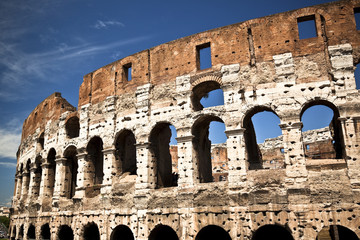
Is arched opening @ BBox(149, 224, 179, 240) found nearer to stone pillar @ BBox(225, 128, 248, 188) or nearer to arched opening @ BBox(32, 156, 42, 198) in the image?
stone pillar @ BBox(225, 128, 248, 188)

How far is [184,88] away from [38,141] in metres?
11.4

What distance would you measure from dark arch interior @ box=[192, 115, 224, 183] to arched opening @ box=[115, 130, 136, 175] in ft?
10.7

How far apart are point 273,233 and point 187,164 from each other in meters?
3.95

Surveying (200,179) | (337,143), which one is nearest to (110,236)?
(200,179)

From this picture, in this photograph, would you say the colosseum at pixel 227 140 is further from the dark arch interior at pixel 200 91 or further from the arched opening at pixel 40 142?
the arched opening at pixel 40 142

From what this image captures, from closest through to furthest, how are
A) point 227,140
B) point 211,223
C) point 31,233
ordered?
point 211,223, point 227,140, point 31,233

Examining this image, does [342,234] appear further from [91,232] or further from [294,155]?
[91,232]

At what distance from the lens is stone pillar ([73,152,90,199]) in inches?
563

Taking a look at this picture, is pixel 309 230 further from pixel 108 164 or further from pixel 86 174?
pixel 86 174

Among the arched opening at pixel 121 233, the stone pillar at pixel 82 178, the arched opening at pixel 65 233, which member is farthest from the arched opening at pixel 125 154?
the arched opening at pixel 65 233

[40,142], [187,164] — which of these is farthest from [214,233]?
[40,142]

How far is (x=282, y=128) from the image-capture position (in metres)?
10.5

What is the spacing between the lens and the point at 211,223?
1059 centimetres

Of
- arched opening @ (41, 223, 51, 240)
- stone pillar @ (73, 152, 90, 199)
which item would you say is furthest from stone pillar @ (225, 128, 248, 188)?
arched opening @ (41, 223, 51, 240)
